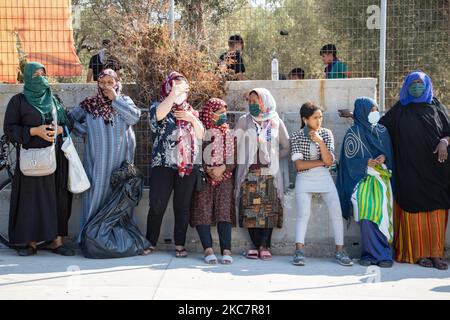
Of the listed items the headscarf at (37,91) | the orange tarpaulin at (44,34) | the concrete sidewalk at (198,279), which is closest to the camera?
the concrete sidewalk at (198,279)

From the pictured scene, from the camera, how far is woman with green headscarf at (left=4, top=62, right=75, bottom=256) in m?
6.84

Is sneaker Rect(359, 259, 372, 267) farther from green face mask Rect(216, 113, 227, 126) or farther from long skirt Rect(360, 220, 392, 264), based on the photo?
green face mask Rect(216, 113, 227, 126)

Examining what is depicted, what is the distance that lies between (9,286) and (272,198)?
271cm

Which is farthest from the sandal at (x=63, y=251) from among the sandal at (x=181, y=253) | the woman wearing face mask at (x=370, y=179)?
the woman wearing face mask at (x=370, y=179)

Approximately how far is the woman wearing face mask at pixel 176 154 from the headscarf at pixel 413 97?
2.08 meters

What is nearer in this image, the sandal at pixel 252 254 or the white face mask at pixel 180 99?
the white face mask at pixel 180 99

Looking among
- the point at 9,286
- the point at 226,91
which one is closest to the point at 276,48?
the point at 226,91

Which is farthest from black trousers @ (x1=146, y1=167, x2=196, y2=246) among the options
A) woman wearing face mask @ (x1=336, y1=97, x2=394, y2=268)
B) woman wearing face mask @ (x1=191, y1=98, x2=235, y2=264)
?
woman wearing face mask @ (x1=336, y1=97, x2=394, y2=268)

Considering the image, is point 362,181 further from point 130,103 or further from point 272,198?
point 130,103

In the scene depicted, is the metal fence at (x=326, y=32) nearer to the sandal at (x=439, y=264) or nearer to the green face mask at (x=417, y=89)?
the green face mask at (x=417, y=89)

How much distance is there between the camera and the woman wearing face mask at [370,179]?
22.9ft

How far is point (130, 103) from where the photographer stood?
7.08 metres

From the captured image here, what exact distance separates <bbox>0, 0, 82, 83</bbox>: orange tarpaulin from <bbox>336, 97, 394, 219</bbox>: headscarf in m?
3.39

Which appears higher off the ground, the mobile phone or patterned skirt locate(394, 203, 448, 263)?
the mobile phone
